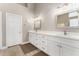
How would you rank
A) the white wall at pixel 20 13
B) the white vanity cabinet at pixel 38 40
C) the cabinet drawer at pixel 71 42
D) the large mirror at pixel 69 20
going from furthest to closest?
the white vanity cabinet at pixel 38 40 → the large mirror at pixel 69 20 → the white wall at pixel 20 13 → the cabinet drawer at pixel 71 42

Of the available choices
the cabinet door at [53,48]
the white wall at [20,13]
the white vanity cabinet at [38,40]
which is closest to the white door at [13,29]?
the white wall at [20,13]

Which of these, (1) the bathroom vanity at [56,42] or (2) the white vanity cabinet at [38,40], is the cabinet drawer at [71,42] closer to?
(1) the bathroom vanity at [56,42]

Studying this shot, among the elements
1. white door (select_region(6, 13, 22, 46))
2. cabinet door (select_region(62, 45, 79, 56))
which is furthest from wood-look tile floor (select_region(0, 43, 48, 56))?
cabinet door (select_region(62, 45, 79, 56))

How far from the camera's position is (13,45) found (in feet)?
5.67

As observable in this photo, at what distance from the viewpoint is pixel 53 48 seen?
177 centimetres

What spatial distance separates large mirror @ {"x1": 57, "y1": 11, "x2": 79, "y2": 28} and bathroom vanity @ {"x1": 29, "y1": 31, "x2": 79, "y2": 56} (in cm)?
20

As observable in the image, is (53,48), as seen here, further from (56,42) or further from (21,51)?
(21,51)

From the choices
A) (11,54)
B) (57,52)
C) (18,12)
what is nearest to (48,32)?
(57,52)

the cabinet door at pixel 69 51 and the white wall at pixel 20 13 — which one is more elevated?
the white wall at pixel 20 13

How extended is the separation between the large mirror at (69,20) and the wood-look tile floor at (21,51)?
0.80 m

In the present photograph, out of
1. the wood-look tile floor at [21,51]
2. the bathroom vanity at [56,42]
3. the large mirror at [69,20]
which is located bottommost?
the wood-look tile floor at [21,51]

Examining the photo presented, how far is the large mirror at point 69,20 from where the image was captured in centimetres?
169

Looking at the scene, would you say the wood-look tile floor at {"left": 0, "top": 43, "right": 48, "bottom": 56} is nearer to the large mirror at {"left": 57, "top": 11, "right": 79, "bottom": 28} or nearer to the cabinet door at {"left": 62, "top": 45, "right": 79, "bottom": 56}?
the cabinet door at {"left": 62, "top": 45, "right": 79, "bottom": 56}

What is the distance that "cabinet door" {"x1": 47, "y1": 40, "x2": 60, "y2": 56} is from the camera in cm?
167
